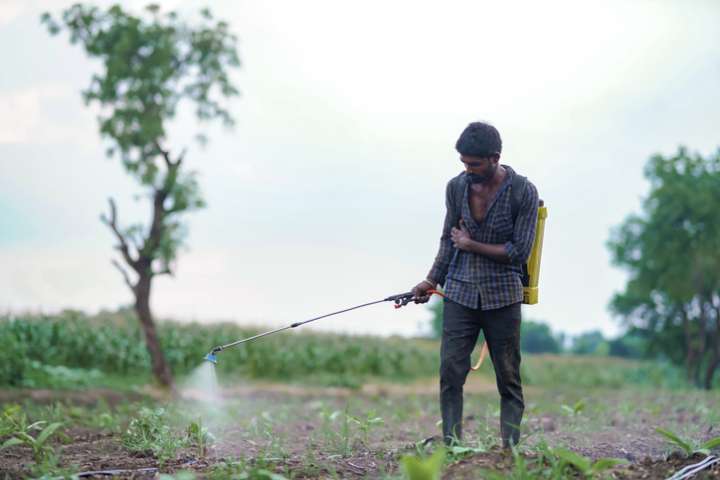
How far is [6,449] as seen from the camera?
19.0 feet

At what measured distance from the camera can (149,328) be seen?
1666 centimetres

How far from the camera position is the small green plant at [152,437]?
5348mm

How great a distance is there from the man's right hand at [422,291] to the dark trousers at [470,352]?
0.15 m

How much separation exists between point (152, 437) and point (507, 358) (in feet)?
8.69

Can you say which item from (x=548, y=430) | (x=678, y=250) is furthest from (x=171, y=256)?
(x=678, y=250)

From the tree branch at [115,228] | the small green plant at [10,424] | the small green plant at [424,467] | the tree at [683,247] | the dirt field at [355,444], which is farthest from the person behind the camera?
the tree at [683,247]

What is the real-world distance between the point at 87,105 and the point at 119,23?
1840mm

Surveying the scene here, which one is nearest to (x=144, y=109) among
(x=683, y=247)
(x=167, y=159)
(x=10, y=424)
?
(x=167, y=159)

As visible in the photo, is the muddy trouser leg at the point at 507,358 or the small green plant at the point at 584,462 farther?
the muddy trouser leg at the point at 507,358

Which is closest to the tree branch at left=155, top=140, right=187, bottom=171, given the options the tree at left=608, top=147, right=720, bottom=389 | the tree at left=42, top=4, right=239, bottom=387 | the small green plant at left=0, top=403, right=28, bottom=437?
the tree at left=42, top=4, right=239, bottom=387

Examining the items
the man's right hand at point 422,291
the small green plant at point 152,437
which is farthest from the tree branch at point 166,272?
the man's right hand at point 422,291

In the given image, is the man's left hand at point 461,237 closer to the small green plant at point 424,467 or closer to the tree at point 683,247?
the small green plant at point 424,467

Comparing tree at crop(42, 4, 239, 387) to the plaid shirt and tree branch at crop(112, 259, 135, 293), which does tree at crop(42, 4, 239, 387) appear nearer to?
tree branch at crop(112, 259, 135, 293)

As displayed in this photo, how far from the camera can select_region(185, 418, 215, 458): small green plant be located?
17.8ft
